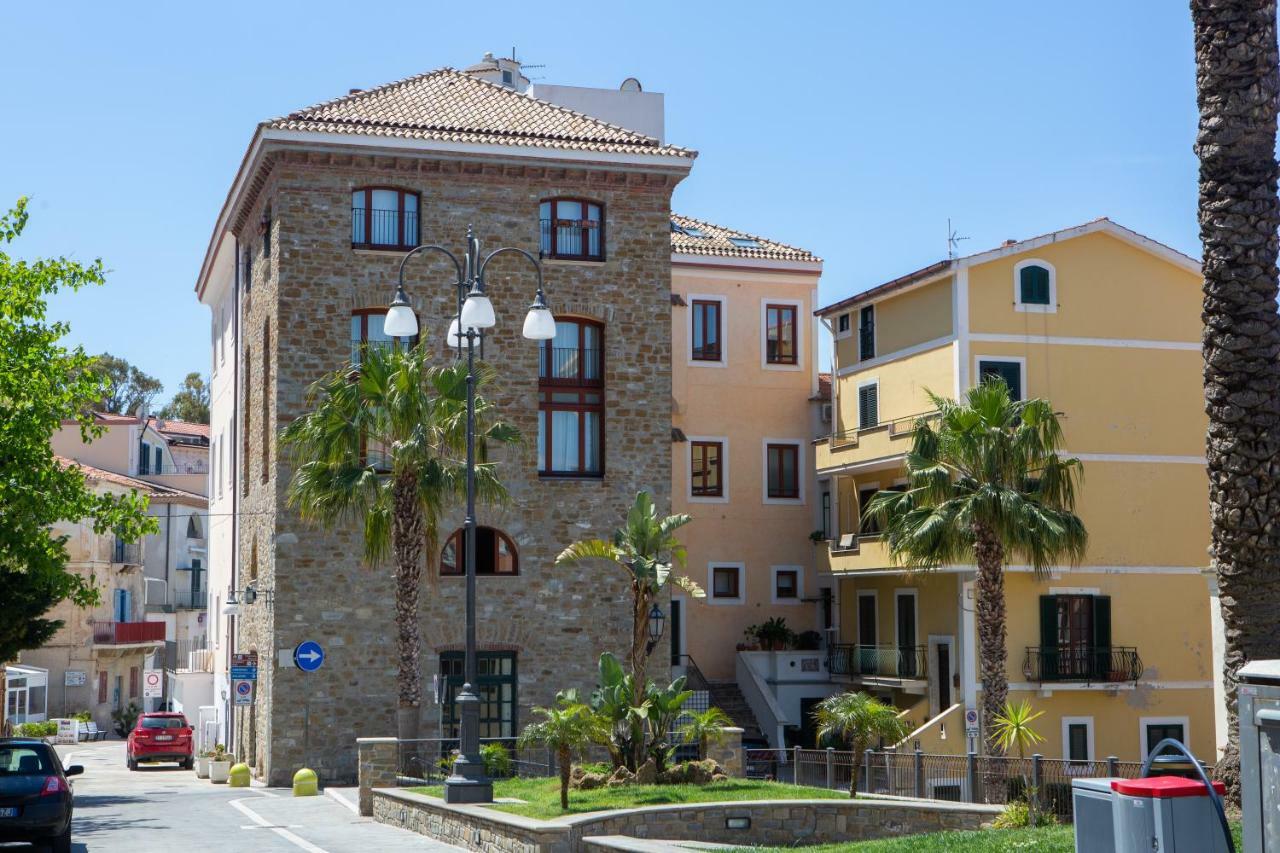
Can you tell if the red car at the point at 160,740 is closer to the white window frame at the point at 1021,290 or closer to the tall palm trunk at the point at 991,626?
the tall palm trunk at the point at 991,626

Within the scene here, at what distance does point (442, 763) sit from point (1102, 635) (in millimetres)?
18173

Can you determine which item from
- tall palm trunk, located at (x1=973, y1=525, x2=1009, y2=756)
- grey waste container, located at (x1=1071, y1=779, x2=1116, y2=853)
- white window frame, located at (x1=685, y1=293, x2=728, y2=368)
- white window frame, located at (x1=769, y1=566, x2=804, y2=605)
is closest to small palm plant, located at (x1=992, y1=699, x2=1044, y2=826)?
tall palm trunk, located at (x1=973, y1=525, x2=1009, y2=756)

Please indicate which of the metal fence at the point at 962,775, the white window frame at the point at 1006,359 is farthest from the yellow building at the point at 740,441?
the metal fence at the point at 962,775

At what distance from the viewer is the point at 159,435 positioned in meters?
78.8

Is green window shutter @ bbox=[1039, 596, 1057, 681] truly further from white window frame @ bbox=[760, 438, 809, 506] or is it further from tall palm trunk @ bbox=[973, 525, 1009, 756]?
white window frame @ bbox=[760, 438, 809, 506]

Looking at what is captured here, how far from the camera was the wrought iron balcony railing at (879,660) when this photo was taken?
3956 cm

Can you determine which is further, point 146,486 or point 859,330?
point 146,486

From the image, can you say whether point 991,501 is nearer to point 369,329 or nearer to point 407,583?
point 407,583

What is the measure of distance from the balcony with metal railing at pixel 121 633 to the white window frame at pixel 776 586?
34832 millimetres

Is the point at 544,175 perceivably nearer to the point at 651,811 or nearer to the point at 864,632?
the point at 864,632

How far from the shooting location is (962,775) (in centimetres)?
2656

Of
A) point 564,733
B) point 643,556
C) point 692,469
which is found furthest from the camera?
point 692,469

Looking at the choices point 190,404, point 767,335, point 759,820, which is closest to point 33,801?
point 759,820

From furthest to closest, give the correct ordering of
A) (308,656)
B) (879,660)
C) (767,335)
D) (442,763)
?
(767,335)
(879,660)
(308,656)
(442,763)
